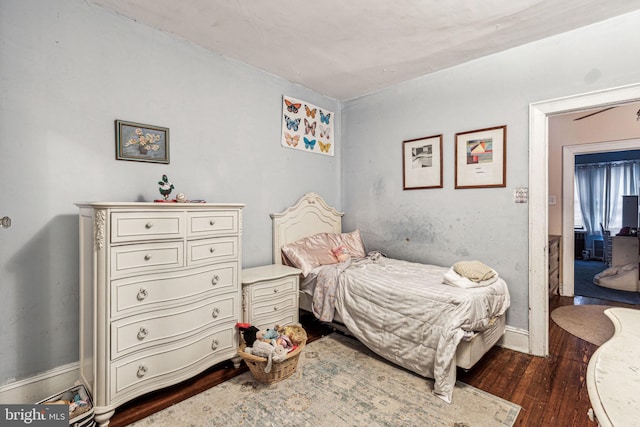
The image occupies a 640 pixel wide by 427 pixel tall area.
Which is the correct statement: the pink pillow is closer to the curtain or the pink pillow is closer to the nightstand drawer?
the nightstand drawer

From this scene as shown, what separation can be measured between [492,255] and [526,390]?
114 cm

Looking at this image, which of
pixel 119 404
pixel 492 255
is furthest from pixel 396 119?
pixel 119 404

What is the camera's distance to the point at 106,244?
1.69m

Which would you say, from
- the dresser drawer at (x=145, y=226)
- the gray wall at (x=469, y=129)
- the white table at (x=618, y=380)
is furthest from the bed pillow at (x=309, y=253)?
the white table at (x=618, y=380)

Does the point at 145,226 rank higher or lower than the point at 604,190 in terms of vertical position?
lower

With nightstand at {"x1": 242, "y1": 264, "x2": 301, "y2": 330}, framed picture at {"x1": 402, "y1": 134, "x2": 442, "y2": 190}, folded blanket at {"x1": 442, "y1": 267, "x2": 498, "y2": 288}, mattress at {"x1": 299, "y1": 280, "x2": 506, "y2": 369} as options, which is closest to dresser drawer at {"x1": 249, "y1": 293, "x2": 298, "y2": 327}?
nightstand at {"x1": 242, "y1": 264, "x2": 301, "y2": 330}

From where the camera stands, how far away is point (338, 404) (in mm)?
1891

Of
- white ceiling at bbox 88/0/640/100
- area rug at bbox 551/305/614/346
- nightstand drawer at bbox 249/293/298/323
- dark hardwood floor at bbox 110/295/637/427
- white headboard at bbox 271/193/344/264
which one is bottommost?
dark hardwood floor at bbox 110/295/637/427

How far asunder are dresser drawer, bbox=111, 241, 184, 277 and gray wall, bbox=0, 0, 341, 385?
22.8 inches

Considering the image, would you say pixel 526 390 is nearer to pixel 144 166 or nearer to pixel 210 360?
pixel 210 360

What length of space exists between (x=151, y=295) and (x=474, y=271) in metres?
2.32

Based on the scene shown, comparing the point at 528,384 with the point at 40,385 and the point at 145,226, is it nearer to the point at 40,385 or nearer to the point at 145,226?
the point at 145,226

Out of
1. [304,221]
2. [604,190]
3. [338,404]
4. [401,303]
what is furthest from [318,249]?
[604,190]

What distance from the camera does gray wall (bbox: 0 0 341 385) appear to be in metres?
1.83
